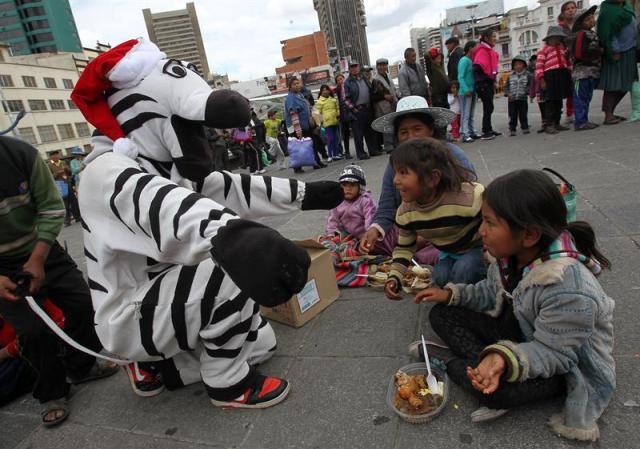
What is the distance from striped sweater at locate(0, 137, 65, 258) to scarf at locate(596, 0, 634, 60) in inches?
283

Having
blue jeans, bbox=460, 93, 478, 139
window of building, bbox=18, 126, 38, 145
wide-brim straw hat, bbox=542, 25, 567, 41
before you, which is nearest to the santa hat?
wide-brim straw hat, bbox=542, 25, 567, 41

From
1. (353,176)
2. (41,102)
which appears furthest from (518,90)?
(41,102)

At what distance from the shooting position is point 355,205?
367 cm

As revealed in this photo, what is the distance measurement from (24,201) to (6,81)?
53.4m

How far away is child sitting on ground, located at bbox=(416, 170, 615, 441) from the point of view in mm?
1350

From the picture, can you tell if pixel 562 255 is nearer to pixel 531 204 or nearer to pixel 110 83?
pixel 531 204

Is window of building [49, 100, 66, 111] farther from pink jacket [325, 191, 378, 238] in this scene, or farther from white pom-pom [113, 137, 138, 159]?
white pom-pom [113, 137, 138, 159]

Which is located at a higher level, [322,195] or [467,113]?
[322,195]

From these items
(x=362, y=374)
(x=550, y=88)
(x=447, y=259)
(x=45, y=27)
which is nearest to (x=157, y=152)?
(x=362, y=374)

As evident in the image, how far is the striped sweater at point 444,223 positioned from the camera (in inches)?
81.7

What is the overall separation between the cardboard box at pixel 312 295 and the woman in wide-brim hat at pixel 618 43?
593 cm

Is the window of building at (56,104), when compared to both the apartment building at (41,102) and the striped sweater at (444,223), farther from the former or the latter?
the striped sweater at (444,223)

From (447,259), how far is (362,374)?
2.77ft

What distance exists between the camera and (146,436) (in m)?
1.87
